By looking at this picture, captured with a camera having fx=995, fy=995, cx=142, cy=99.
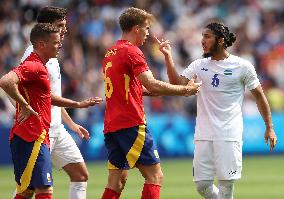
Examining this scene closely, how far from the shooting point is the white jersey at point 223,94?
10562 millimetres

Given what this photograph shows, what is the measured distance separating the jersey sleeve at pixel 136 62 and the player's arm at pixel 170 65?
0.46 metres

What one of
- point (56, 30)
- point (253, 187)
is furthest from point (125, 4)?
point (56, 30)

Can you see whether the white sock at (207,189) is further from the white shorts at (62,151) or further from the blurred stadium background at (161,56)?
the blurred stadium background at (161,56)

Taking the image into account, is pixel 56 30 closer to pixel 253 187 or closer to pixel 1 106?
pixel 253 187

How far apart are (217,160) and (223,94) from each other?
2.31 ft

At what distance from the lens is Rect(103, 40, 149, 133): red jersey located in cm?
995

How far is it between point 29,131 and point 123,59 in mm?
1263

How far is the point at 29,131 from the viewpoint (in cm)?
935

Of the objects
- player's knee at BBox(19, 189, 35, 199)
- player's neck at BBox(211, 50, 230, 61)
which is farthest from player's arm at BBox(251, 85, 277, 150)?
player's knee at BBox(19, 189, 35, 199)

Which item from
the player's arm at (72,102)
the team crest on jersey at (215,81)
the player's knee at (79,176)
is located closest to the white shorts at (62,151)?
the player's knee at (79,176)

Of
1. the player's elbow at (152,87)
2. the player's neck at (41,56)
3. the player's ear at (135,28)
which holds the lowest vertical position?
the player's elbow at (152,87)

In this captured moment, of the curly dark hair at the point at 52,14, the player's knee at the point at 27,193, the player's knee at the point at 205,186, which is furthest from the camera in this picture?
the curly dark hair at the point at 52,14

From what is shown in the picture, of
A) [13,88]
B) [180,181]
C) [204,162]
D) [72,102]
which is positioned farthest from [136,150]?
[180,181]

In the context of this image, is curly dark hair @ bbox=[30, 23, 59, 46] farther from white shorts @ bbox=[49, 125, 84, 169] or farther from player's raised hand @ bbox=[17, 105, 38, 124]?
white shorts @ bbox=[49, 125, 84, 169]
